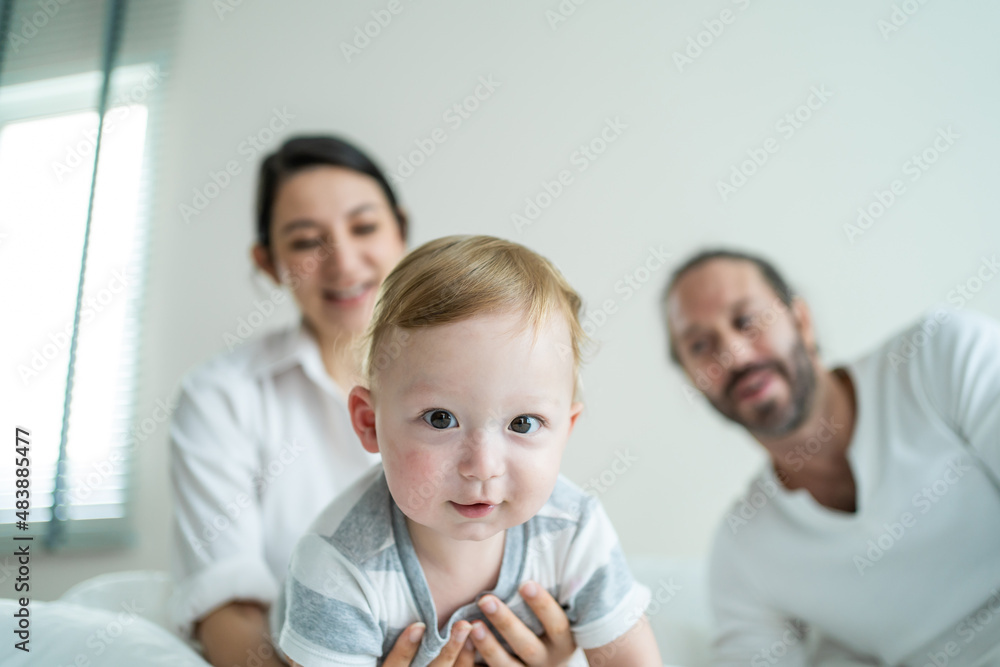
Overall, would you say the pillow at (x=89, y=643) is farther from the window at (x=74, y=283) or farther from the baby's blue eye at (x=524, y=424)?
the window at (x=74, y=283)

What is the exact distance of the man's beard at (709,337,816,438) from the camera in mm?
1406

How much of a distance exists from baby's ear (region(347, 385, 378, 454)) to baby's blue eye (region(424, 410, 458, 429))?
0.12 m

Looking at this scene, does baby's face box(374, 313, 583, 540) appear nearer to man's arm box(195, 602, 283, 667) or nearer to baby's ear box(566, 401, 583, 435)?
baby's ear box(566, 401, 583, 435)

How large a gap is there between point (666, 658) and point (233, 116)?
1843 mm

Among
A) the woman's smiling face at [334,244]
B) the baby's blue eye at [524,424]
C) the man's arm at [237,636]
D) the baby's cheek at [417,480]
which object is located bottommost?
the man's arm at [237,636]

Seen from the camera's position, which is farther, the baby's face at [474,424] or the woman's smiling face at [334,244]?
the woman's smiling face at [334,244]

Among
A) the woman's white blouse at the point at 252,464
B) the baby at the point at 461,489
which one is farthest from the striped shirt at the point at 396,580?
the woman's white blouse at the point at 252,464

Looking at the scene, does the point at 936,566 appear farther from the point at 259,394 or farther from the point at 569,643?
the point at 259,394

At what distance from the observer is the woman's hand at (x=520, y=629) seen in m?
0.82

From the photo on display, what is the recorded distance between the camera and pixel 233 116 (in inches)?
75.0

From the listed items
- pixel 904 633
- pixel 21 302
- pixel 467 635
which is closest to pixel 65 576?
pixel 21 302

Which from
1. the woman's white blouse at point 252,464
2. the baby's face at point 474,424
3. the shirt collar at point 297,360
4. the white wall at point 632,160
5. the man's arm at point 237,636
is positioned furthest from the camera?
the white wall at point 632,160

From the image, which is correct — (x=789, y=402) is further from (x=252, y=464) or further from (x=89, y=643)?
(x=89, y=643)

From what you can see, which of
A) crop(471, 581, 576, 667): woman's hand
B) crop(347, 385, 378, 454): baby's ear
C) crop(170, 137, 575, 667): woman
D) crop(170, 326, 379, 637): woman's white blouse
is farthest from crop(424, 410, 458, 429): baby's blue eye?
crop(170, 326, 379, 637): woman's white blouse
